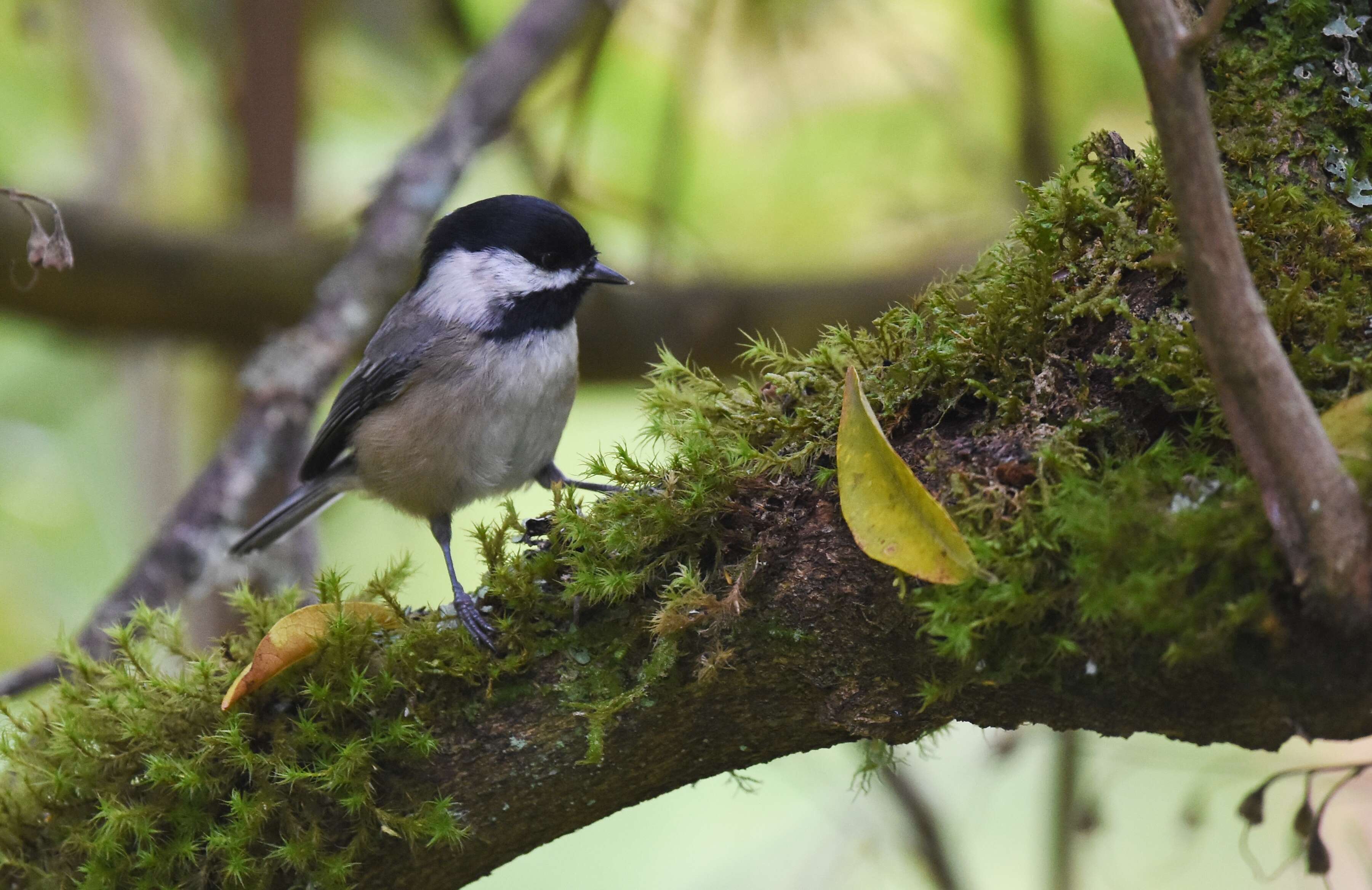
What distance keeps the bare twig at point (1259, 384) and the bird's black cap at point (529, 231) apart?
87.2 inches

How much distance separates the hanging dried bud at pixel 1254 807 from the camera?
4.71 ft

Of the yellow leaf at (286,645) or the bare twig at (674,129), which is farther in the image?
the bare twig at (674,129)

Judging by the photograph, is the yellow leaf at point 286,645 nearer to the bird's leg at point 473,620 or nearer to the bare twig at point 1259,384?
the bird's leg at point 473,620

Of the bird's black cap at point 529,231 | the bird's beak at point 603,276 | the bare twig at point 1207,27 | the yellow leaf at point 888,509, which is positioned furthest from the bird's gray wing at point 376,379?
the bare twig at point 1207,27

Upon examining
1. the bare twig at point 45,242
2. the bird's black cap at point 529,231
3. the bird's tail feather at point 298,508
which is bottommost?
the bare twig at point 45,242

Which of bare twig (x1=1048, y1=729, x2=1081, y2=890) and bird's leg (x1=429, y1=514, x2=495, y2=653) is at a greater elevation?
bird's leg (x1=429, y1=514, x2=495, y2=653)

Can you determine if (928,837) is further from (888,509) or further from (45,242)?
(45,242)

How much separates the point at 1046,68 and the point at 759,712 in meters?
3.37

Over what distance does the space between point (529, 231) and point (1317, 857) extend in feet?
7.96

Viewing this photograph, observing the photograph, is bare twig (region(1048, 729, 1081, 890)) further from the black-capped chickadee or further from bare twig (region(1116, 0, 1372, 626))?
bare twig (region(1116, 0, 1372, 626))

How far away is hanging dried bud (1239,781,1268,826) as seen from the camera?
1.43 m

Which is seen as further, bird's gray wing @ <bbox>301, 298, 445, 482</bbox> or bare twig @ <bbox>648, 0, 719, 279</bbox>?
bare twig @ <bbox>648, 0, 719, 279</bbox>

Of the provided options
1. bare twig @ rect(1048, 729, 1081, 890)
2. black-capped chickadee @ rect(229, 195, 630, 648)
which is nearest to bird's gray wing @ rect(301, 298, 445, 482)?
black-capped chickadee @ rect(229, 195, 630, 648)

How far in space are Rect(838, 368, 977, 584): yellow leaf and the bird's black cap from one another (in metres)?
1.82
